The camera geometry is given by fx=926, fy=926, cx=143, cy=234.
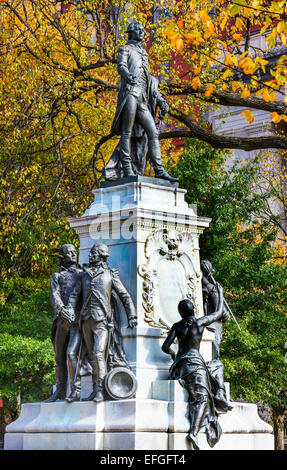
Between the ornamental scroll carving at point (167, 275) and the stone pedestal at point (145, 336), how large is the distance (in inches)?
0.5

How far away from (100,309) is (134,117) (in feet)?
9.30

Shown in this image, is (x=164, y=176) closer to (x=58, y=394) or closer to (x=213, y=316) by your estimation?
(x=213, y=316)

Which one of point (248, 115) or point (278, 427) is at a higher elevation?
point (248, 115)

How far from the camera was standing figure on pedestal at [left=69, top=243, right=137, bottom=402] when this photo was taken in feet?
35.5

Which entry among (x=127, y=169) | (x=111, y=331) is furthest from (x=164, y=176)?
(x=111, y=331)

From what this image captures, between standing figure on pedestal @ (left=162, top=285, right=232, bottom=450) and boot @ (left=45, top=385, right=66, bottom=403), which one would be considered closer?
standing figure on pedestal @ (left=162, top=285, right=232, bottom=450)

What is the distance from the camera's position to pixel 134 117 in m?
12.4

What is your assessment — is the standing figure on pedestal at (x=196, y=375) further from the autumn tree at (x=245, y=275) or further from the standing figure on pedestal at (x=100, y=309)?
the autumn tree at (x=245, y=275)

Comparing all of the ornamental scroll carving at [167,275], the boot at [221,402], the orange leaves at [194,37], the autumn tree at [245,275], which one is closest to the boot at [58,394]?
the ornamental scroll carving at [167,275]

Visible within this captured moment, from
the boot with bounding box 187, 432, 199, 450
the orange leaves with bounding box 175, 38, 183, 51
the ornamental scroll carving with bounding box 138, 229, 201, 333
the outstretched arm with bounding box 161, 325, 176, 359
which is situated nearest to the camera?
the boot with bounding box 187, 432, 199, 450

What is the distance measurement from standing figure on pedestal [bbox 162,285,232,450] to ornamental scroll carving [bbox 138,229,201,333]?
449 mm

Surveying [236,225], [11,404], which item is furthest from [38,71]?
[11,404]

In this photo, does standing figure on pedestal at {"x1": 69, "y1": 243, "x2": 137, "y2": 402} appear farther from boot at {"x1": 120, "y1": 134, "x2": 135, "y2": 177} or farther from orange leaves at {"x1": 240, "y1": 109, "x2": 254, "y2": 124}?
orange leaves at {"x1": 240, "y1": 109, "x2": 254, "y2": 124}

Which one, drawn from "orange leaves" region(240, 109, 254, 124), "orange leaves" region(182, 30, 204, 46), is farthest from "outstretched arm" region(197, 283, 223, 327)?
"orange leaves" region(182, 30, 204, 46)
